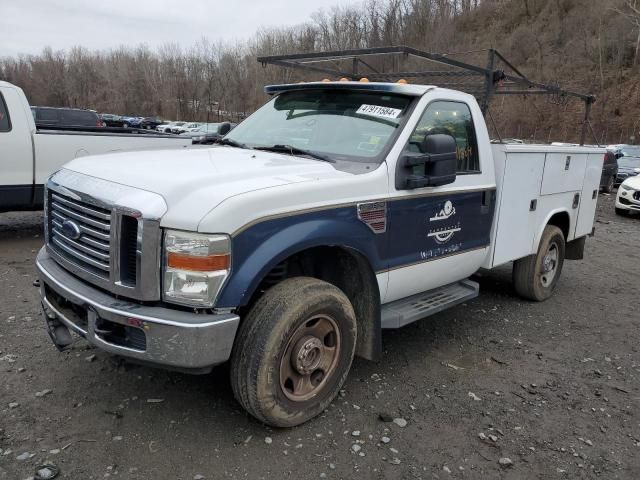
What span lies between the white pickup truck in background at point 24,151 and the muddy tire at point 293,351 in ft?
14.8

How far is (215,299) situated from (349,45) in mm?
36365

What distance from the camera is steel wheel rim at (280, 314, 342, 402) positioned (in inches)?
123

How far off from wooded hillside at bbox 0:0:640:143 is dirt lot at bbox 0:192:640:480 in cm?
2568

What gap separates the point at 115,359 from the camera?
397 centimetres

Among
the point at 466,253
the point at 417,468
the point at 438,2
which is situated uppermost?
the point at 438,2

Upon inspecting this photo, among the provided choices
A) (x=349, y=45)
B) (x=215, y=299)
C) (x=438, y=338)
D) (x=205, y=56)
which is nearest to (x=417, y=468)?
(x=215, y=299)

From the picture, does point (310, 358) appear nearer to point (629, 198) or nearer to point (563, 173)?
point (563, 173)

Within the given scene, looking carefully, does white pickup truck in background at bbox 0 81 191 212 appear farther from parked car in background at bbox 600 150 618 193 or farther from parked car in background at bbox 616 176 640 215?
parked car in background at bbox 600 150 618 193

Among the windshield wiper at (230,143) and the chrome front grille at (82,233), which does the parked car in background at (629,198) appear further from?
the chrome front grille at (82,233)

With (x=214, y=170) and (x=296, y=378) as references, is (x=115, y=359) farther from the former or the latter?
(x=214, y=170)

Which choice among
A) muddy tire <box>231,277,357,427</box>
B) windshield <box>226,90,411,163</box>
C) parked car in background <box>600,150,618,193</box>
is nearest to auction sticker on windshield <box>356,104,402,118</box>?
windshield <box>226,90,411,163</box>

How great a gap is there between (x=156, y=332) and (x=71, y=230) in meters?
0.92

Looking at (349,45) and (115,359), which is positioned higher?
(349,45)

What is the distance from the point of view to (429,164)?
12.2 ft
